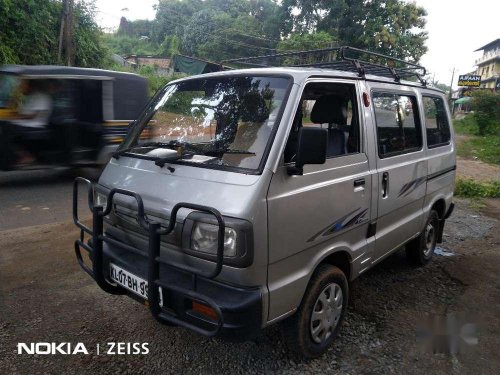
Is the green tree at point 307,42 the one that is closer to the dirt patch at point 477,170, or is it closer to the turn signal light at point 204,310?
the dirt patch at point 477,170

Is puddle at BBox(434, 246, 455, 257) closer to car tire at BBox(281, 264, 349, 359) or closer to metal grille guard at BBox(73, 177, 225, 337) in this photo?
car tire at BBox(281, 264, 349, 359)

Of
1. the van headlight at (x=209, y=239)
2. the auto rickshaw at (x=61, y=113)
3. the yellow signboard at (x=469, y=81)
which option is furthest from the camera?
the yellow signboard at (x=469, y=81)

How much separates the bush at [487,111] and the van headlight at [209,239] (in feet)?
77.1

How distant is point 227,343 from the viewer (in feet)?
9.45

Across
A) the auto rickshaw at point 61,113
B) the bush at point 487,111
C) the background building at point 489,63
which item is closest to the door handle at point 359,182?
the auto rickshaw at point 61,113

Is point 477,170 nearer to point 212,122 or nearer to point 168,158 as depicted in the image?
point 212,122

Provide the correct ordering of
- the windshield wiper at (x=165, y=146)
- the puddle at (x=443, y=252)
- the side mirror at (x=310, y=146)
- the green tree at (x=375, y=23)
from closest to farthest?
the side mirror at (x=310, y=146)
the windshield wiper at (x=165, y=146)
the puddle at (x=443, y=252)
the green tree at (x=375, y=23)

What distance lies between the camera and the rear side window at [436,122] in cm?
423

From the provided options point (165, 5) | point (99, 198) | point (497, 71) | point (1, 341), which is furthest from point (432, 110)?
point (497, 71)

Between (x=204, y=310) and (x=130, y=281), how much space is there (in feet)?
1.89

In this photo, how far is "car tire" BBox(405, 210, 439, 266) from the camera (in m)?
4.35

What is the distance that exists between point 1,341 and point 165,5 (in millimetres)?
51101

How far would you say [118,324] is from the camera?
3.09m

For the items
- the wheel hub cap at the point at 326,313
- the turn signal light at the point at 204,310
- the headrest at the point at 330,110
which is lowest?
the wheel hub cap at the point at 326,313
